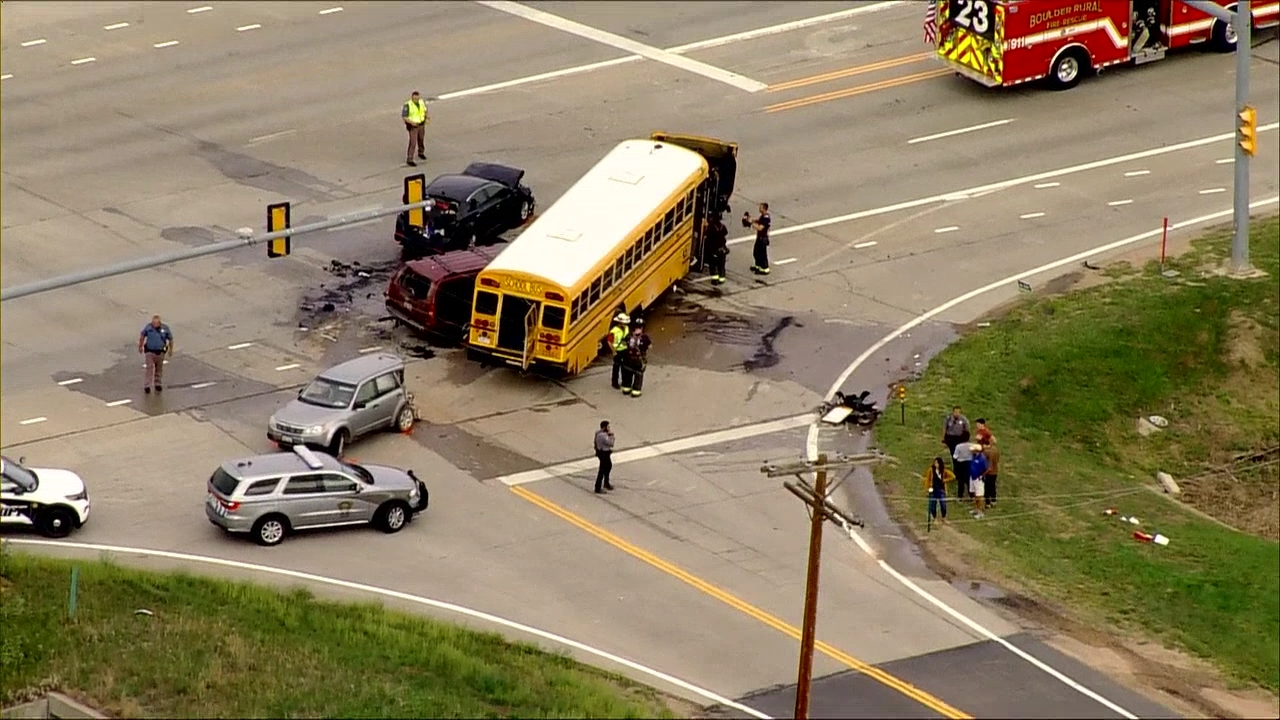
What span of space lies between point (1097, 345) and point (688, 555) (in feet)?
41.0

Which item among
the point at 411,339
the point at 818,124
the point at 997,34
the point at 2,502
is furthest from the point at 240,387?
the point at 997,34

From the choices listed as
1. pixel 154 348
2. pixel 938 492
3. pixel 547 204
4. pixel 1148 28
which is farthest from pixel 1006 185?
pixel 154 348

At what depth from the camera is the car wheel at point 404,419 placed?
46.1m

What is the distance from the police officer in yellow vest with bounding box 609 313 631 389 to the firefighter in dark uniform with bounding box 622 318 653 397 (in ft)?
0.33

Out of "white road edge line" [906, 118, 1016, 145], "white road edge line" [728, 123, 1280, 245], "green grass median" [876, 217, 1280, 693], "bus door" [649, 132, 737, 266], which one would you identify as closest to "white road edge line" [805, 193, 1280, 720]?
"green grass median" [876, 217, 1280, 693]

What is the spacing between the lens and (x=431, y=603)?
1565 inches

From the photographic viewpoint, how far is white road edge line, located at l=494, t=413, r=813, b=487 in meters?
44.7

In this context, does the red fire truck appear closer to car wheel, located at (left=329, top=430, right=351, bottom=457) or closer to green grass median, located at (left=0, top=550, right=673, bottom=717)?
car wheel, located at (left=329, top=430, right=351, bottom=457)

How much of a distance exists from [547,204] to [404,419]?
12150 mm

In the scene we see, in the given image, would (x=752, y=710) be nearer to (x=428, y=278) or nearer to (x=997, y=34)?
(x=428, y=278)

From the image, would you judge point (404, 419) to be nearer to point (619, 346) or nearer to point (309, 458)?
point (309, 458)

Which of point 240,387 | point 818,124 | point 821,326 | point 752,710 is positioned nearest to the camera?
point 752,710

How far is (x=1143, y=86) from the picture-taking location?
64250 millimetres

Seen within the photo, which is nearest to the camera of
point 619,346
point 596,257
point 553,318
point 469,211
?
point 553,318
